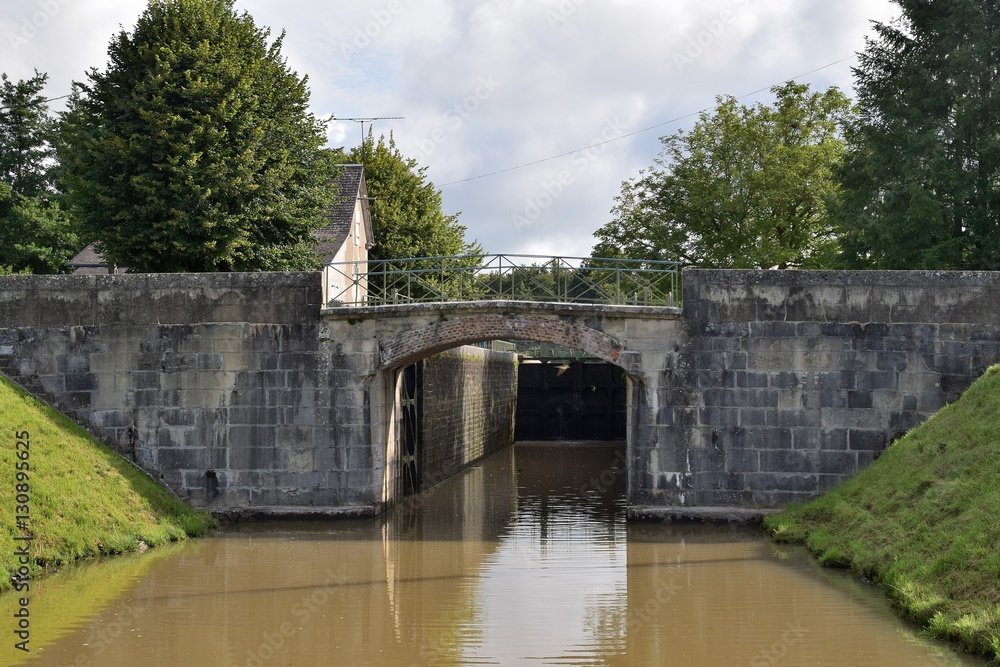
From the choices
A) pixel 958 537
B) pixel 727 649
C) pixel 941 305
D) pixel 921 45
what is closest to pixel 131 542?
pixel 727 649

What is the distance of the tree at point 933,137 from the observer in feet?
77.7

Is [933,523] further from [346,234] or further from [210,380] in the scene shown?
[346,234]

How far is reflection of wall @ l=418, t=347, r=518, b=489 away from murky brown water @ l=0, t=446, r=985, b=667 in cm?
592

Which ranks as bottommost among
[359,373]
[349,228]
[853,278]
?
[359,373]

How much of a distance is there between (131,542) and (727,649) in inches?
373

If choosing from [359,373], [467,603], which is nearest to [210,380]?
[359,373]

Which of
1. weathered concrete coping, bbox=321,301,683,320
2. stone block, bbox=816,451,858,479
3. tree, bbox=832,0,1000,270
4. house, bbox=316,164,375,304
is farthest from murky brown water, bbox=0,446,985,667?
house, bbox=316,164,375,304

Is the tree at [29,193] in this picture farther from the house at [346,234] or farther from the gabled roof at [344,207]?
the gabled roof at [344,207]

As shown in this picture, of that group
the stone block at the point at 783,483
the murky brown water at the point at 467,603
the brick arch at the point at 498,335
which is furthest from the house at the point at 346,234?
the stone block at the point at 783,483

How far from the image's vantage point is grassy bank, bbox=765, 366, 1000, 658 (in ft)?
36.8

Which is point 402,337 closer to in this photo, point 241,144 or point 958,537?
point 241,144

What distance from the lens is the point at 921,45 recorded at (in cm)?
2531

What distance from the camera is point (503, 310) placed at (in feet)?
64.5

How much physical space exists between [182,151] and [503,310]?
28.2ft
